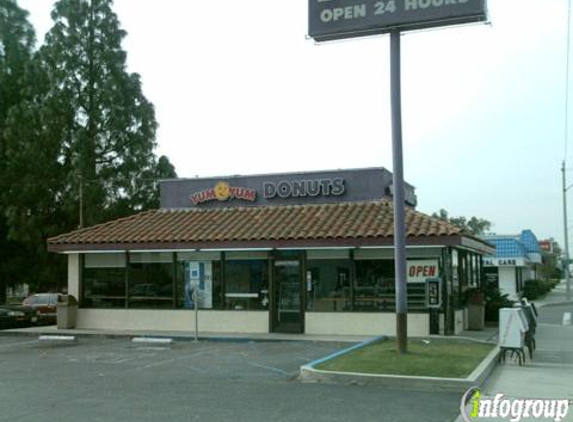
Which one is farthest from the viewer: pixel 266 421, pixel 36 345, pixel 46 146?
pixel 46 146

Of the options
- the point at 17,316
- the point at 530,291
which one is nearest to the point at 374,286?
the point at 17,316

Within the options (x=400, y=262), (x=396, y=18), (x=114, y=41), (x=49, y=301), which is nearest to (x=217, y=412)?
(x=400, y=262)

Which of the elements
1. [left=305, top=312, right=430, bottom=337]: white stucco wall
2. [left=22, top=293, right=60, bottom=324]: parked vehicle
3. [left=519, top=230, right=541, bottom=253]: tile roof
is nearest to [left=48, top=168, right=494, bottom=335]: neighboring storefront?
[left=305, top=312, right=430, bottom=337]: white stucco wall

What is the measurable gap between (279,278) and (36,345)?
7061 millimetres

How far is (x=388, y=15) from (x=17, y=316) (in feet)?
64.8

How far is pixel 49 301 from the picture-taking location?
95.6 ft

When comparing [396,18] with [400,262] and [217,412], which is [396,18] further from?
[217,412]

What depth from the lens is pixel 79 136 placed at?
38.8 metres

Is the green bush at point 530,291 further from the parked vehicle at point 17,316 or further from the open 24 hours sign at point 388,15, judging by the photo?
the open 24 hours sign at point 388,15

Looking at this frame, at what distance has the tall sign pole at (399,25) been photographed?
14.4 metres

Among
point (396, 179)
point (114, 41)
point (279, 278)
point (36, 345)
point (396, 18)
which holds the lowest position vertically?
point (36, 345)

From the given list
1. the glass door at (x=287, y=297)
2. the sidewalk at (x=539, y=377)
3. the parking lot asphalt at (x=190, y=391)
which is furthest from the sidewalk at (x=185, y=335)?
the sidewalk at (x=539, y=377)

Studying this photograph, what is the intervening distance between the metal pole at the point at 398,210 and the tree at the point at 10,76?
29.6 meters

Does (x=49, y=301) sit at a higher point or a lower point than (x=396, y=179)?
lower
